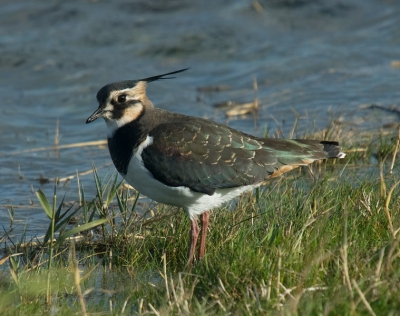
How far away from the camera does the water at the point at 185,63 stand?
9.83 meters

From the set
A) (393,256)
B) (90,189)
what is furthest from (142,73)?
(393,256)

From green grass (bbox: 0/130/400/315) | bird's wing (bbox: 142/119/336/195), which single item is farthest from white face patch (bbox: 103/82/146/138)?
green grass (bbox: 0/130/400/315)

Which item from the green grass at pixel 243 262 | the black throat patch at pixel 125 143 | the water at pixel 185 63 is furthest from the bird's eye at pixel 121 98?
the water at pixel 185 63

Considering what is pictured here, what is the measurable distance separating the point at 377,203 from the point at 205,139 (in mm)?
1373

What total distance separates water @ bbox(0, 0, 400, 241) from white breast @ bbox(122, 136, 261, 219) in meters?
2.54

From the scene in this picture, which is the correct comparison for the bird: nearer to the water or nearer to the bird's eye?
the bird's eye

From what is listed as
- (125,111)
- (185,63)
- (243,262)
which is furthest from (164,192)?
(185,63)

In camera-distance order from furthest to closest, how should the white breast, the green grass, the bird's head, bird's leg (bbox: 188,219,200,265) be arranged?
the bird's head < the white breast < bird's leg (bbox: 188,219,200,265) < the green grass

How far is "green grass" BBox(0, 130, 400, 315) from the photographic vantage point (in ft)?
13.7

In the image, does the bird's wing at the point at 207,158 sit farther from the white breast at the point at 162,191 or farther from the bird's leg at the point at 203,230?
the bird's leg at the point at 203,230

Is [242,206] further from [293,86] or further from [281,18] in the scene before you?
[281,18]

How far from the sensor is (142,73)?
12.9m

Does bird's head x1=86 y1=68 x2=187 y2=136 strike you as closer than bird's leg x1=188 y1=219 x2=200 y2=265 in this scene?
No

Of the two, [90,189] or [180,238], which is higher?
[180,238]
